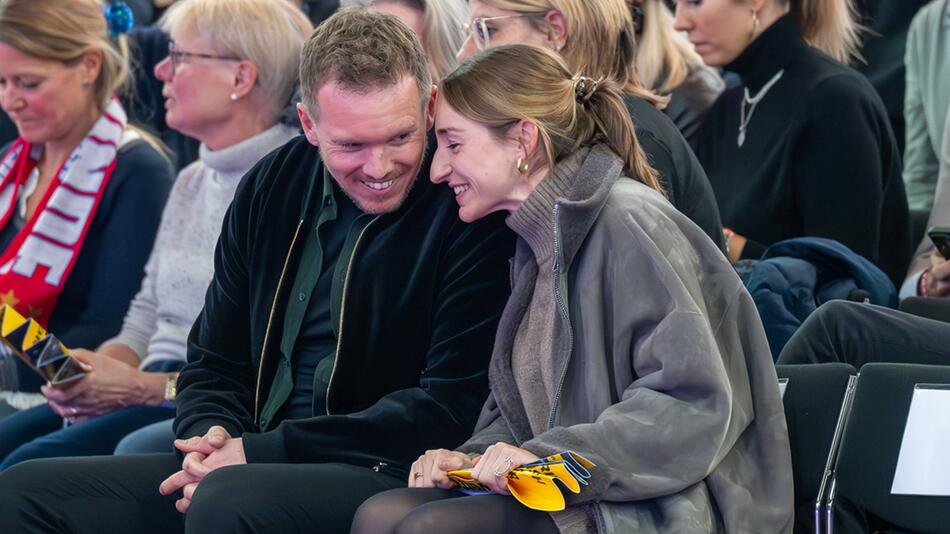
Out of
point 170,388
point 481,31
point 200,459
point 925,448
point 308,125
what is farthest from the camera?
point 170,388

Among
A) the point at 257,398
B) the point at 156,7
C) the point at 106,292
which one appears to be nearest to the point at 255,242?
the point at 257,398

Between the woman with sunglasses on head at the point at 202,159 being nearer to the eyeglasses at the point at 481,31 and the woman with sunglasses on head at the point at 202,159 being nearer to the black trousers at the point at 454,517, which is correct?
the eyeglasses at the point at 481,31

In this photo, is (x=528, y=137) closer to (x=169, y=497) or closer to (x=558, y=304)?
(x=558, y=304)

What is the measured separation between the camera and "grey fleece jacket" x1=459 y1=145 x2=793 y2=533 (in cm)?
239

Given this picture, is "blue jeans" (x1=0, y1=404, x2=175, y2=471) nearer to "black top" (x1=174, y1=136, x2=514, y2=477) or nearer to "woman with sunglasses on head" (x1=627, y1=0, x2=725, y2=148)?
"black top" (x1=174, y1=136, x2=514, y2=477)

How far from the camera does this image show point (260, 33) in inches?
159

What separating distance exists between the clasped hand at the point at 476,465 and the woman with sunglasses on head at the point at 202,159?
56.3 inches

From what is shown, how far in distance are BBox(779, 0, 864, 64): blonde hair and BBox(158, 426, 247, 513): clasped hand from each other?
215cm

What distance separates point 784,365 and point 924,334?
35 centimetres

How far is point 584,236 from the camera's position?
8.40ft

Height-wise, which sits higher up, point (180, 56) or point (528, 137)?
point (528, 137)

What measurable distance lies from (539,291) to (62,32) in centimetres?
224

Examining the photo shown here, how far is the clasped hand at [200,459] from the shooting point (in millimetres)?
2816

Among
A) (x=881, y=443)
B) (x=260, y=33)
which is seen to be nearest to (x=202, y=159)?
(x=260, y=33)
